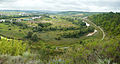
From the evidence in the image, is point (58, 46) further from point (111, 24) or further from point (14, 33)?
point (111, 24)

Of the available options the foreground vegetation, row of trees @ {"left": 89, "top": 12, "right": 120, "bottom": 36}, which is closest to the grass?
the foreground vegetation

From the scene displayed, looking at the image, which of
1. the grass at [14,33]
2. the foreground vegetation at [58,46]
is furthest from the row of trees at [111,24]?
the grass at [14,33]

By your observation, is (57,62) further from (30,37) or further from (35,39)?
(30,37)

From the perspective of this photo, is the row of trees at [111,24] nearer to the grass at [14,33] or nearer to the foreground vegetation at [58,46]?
the foreground vegetation at [58,46]

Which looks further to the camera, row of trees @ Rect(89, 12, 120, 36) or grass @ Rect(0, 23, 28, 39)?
row of trees @ Rect(89, 12, 120, 36)

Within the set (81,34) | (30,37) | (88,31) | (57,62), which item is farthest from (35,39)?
(57,62)

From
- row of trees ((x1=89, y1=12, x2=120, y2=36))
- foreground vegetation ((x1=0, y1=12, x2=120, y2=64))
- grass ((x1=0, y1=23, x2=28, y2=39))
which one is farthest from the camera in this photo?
row of trees ((x1=89, y1=12, x2=120, y2=36))

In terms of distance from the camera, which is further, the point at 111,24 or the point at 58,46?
the point at 111,24

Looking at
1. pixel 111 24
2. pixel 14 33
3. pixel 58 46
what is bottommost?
pixel 58 46

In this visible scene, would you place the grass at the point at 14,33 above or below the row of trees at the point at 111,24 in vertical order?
below

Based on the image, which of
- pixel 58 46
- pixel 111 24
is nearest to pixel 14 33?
pixel 58 46

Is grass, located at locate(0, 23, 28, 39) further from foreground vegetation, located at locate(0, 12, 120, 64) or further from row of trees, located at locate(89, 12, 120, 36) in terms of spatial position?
row of trees, located at locate(89, 12, 120, 36)

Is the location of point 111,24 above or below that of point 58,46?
above
